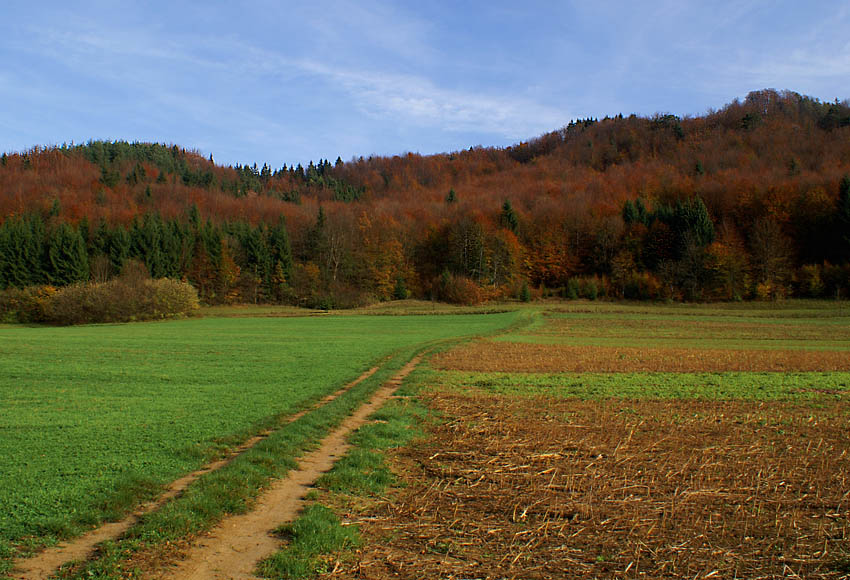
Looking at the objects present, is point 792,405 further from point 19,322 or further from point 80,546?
point 19,322

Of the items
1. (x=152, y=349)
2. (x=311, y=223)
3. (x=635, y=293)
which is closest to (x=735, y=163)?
(x=635, y=293)

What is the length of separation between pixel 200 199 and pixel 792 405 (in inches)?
5574

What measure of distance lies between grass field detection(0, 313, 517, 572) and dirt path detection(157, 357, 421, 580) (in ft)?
5.50

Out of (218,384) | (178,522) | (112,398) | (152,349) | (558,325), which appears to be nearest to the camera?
(178,522)

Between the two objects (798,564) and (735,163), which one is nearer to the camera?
(798,564)

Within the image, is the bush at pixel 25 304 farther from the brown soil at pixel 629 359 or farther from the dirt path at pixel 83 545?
the dirt path at pixel 83 545

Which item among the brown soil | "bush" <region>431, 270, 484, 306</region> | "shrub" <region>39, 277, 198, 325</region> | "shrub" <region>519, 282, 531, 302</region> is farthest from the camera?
"shrub" <region>519, 282, 531, 302</region>

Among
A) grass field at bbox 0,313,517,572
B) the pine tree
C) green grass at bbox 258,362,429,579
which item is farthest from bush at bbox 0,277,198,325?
green grass at bbox 258,362,429,579

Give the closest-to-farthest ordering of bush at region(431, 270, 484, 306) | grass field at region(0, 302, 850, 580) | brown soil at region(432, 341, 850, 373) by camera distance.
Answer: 1. grass field at region(0, 302, 850, 580)
2. brown soil at region(432, 341, 850, 373)
3. bush at region(431, 270, 484, 306)

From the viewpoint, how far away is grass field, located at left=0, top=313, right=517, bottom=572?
768 centimetres

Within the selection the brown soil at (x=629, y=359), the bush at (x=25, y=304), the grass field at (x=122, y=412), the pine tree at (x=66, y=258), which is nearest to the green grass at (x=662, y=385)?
the brown soil at (x=629, y=359)

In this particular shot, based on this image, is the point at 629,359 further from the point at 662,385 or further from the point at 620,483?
the point at 620,483

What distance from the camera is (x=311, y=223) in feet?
355

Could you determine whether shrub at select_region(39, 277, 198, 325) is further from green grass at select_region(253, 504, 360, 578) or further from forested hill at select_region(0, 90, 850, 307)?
green grass at select_region(253, 504, 360, 578)
